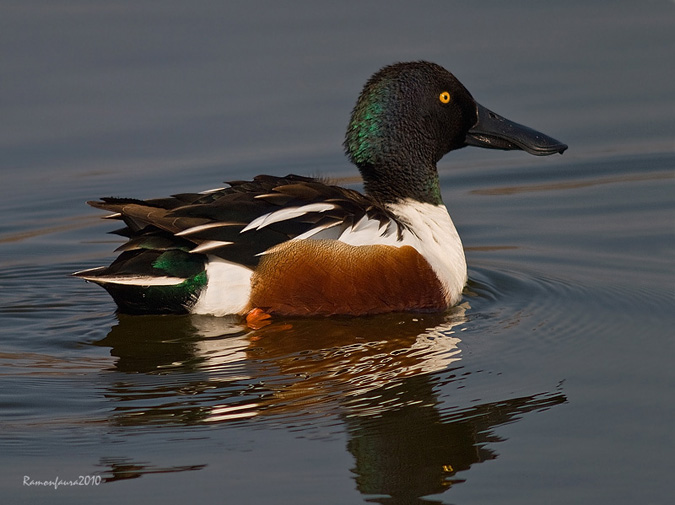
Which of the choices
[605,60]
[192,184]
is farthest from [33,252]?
[605,60]

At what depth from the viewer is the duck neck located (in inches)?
288

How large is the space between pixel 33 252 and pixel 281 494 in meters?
4.15

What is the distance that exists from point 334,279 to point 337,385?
1.05 meters

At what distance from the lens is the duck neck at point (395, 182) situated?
7320 mm

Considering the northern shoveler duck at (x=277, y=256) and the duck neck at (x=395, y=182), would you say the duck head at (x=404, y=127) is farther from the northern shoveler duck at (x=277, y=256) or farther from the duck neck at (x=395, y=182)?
the northern shoveler duck at (x=277, y=256)

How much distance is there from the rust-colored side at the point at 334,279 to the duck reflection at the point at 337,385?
3.6 inches

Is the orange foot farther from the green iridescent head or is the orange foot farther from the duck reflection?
the green iridescent head

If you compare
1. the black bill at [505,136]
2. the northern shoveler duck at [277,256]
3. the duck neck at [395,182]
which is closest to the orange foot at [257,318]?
the northern shoveler duck at [277,256]

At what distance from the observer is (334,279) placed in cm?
665

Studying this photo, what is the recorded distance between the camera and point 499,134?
7.73m

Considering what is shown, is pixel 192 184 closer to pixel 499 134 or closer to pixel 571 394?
pixel 499 134

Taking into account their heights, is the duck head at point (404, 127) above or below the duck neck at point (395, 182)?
above

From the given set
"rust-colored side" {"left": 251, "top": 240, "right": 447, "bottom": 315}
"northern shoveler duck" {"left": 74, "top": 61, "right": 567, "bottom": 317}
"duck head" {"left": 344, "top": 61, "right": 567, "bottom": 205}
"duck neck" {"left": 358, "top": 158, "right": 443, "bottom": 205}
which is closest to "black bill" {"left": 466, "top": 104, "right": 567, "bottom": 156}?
"duck head" {"left": 344, "top": 61, "right": 567, "bottom": 205}

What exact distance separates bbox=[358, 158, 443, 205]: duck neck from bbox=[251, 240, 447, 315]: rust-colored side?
0.64m
